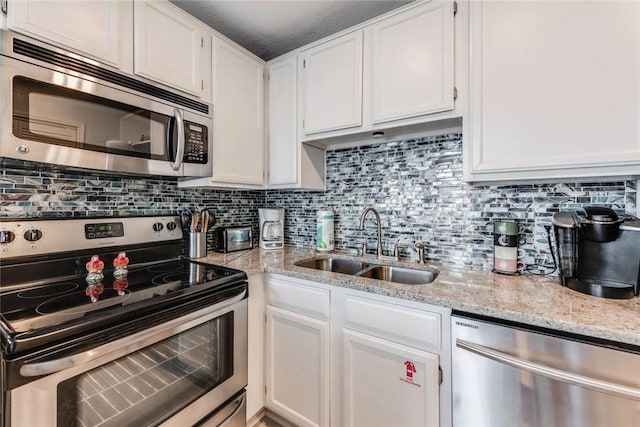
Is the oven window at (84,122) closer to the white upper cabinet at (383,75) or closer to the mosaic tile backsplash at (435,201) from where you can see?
the white upper cabinet at (383,75)

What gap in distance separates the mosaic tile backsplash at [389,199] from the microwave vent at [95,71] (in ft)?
1.55

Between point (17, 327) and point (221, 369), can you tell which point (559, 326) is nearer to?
point (221, 369)

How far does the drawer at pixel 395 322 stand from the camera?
1.11 m

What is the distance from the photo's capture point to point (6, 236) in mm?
1137

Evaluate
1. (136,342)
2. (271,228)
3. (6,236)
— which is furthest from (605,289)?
(6,236)

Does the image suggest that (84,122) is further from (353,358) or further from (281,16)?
(353,358)

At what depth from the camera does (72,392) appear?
0.83m

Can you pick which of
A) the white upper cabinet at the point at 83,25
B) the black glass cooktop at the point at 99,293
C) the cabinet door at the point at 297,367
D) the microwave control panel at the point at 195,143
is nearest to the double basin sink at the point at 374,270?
the cabinet door at the point at 297,367

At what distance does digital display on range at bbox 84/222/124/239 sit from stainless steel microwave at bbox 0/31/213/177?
0.37 metres

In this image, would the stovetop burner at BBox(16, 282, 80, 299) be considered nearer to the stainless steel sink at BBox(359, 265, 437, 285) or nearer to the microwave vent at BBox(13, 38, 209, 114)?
the microwave vent at BBox(13, 38, 209, 114)

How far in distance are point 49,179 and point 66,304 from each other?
0.70 m

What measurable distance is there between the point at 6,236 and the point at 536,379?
202 centimetres

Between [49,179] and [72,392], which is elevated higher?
[49,179]

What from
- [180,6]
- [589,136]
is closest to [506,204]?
[589,136]
